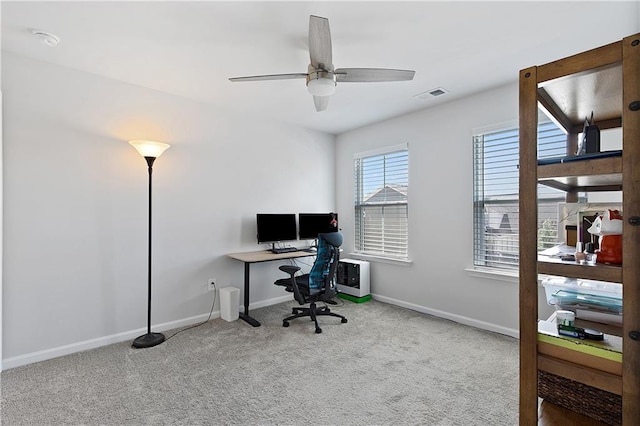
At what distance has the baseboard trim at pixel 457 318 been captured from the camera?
3.17 m

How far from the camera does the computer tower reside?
14.4 ft

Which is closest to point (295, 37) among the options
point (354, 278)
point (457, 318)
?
point (354, 278)

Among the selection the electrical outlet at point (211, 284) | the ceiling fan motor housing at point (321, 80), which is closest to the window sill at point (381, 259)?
the electrical outlet at point (211, 284)

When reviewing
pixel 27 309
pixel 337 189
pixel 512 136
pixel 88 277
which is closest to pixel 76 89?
pixel 88 277

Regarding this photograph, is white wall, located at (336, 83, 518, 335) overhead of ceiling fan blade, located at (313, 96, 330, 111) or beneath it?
beneath

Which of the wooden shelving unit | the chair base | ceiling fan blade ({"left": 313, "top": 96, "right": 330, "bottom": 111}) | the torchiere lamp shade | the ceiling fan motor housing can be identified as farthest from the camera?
the chair base

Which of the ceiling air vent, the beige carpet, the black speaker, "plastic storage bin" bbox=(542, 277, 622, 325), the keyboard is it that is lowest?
the beige carpet

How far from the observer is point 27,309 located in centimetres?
264

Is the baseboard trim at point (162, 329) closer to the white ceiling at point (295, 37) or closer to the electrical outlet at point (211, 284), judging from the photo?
the electrical outlet at point (211, 284)

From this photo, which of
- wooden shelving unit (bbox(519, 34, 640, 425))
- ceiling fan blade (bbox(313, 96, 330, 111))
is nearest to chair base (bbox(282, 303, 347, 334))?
ceiling fan blade (bbox(313, 96, 330, 111))

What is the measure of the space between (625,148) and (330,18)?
183 cm

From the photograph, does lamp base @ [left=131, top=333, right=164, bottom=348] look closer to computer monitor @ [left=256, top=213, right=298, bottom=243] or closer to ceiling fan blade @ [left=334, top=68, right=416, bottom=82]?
computer monitor @ [left=256, top=213, right=298, bottom=243]

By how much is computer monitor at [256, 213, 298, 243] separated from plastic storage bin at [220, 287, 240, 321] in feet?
2.27

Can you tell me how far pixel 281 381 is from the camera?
2.35 meters
